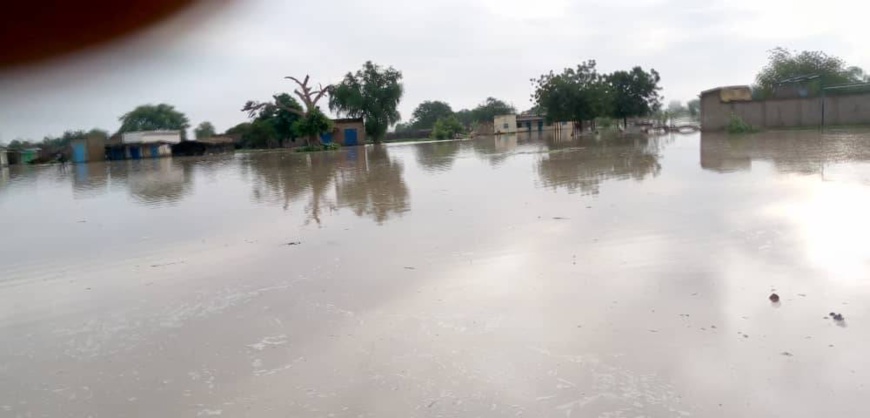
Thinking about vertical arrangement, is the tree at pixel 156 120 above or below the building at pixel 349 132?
above

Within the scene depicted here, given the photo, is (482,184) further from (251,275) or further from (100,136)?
(100,136)

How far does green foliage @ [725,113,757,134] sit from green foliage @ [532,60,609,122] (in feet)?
49.0

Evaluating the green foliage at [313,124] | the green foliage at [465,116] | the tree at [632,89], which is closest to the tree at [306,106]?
the green foliage at [313,124]

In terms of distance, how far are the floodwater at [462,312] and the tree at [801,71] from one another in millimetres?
28876

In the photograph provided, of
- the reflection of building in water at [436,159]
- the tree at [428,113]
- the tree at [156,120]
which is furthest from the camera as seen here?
the tree at [428,113]

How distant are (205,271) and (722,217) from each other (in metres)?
5.04

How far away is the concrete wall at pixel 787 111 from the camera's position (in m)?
24.7

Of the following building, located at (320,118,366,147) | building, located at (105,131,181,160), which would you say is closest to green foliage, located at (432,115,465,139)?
building, located at (320,118,366,147)

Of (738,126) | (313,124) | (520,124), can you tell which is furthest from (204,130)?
(738,126)

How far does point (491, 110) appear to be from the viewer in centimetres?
8062

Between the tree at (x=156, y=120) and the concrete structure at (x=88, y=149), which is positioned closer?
the concrete structure at (x=88, y=149)

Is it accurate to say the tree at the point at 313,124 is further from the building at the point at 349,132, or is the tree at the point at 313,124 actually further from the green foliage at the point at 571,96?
the green foliage at the point at 571,96

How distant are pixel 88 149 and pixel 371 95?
1970 centimetres

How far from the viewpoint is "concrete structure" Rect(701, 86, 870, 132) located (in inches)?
976
